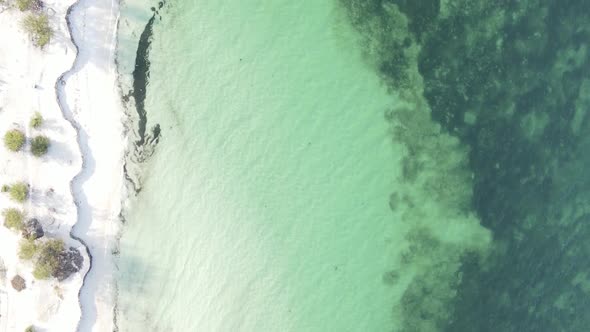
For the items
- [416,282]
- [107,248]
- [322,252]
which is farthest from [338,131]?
Result: [107,248]

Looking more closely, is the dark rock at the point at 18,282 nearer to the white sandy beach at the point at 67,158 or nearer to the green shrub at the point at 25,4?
the white sandy beach at the point at 67,158

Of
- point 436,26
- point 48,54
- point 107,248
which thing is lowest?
point 107,248

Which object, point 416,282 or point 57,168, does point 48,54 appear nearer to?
point 57,168

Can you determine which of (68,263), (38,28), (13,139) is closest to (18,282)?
(68,263)

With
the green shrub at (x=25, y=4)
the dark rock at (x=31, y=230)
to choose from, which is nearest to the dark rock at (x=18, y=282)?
the dark rock at (x=31, y=230)

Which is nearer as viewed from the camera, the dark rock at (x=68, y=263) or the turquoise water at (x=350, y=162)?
the dark rock at (x=68, y=263)

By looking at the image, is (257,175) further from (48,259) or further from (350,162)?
(48,259)

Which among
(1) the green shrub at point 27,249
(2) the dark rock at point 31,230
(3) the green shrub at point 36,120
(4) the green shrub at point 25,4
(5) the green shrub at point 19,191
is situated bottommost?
(1) the green shrub at point 27,249
